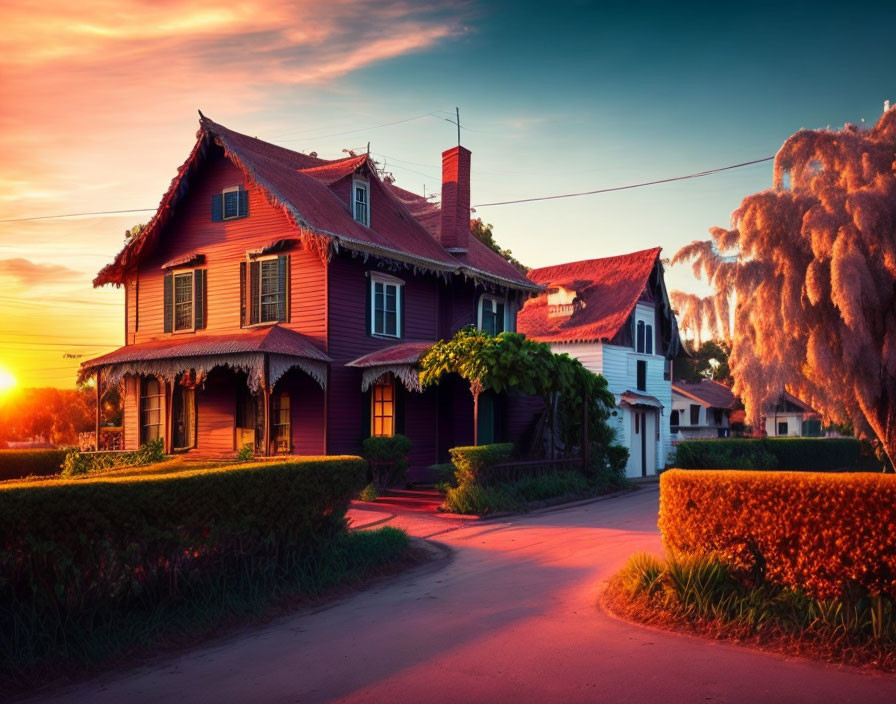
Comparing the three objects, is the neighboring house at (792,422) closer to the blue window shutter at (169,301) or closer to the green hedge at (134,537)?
the blue window shutter at (169,301)

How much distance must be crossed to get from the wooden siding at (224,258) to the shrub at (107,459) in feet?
14.4

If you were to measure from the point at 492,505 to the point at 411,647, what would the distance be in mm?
10263

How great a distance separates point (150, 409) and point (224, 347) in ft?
24.5

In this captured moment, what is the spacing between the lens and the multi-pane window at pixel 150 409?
26438 millimetres

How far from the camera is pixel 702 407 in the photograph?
Result: 2244 inches

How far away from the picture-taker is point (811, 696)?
20.4ft

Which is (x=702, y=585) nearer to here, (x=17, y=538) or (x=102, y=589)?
(x=102, y=589)

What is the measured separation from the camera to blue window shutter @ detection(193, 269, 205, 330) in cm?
2508

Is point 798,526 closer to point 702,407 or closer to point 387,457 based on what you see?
point 387,457

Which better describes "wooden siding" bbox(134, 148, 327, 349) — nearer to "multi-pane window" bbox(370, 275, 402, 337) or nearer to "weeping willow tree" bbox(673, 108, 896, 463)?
"multi-pane window" bbox(370, 275, 402, 337)

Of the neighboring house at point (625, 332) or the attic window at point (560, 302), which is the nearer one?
the neighboring house at point (625, 332)

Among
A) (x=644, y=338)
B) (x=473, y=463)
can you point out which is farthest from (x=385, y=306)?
(x=644, y=338)

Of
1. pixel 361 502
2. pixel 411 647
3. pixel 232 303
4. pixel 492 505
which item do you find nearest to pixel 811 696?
pixel 411 647

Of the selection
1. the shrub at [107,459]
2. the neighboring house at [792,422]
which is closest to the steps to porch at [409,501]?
the shrub at [107,459]
